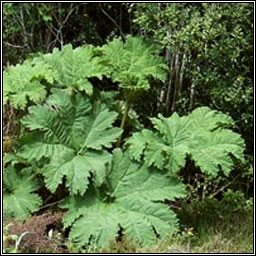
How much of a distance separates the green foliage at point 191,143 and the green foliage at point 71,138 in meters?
0.22

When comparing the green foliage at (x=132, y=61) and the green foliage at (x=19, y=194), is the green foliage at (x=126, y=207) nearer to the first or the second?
the green foliage at (x=19, y=194)

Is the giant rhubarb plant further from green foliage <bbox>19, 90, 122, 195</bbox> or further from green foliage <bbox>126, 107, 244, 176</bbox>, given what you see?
green foliage <bbox>126, 107, 244, 176</bbox>

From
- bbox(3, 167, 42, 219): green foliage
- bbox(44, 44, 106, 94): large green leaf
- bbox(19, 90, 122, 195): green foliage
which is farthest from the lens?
bbox(44, 44, 106, 94): large green leaf

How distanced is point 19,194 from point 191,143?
125 cm

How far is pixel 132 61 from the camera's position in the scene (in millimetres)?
4668

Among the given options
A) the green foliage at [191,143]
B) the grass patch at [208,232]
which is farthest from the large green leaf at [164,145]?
the grass patch at [208,232]

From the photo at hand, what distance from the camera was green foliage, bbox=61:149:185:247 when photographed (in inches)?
159

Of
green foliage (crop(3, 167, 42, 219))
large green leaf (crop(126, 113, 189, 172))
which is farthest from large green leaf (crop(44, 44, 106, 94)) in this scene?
green foliage (crop(3, 167, 42, 219))

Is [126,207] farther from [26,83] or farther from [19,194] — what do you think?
[26,83]

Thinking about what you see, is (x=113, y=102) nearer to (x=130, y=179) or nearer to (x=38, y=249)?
(x=130, y=179)

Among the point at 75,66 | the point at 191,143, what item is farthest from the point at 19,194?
the point at 191,143

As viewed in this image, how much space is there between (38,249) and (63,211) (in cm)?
46

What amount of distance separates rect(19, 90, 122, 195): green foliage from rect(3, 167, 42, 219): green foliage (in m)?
0.22

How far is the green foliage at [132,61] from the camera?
4587 millimetres
